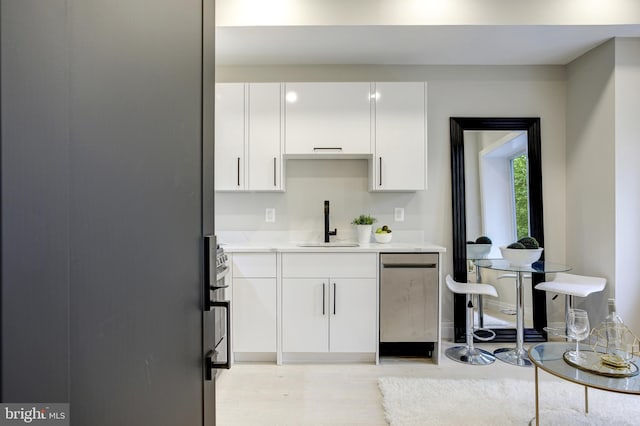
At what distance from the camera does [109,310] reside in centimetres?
48

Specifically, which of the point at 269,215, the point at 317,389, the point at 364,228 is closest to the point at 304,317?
the point at 317,389

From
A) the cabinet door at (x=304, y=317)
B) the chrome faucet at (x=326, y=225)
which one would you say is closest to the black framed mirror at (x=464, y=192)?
the chrome faucet at (x=326, y=225)

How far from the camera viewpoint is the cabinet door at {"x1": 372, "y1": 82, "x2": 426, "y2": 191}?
2.98 meters

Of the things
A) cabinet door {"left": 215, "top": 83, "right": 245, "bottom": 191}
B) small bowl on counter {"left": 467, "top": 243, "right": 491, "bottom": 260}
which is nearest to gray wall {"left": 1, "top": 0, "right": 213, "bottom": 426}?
cabinet door {"left": 215, "top": 83, "right": 245, "bottom": 191}

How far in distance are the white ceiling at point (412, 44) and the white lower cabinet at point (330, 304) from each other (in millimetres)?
1708

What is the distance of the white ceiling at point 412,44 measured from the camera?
264 cm

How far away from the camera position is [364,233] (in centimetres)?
315

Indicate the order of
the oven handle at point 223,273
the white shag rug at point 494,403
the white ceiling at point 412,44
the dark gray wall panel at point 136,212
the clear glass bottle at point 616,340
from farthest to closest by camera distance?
the white ceiling at point 412,44
the oven handle at point 223,273
the white shag rug at point 494,403
the clear glass bottle at point 616,340
the dark gray wall panel at point 136,212

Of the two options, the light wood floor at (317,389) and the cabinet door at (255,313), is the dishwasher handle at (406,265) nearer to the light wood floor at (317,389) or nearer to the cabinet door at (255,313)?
the light wood floor at (317,389)

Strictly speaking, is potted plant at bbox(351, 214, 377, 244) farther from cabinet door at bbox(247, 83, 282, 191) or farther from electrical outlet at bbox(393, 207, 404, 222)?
cabinet door at bbox(247, 83, 282, 191)

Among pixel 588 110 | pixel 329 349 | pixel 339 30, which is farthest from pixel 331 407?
pixel 588 110

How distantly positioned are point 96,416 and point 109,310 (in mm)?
134

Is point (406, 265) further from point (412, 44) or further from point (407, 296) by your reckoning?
point (412, 44)

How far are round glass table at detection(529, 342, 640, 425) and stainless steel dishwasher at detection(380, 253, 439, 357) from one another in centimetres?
92
